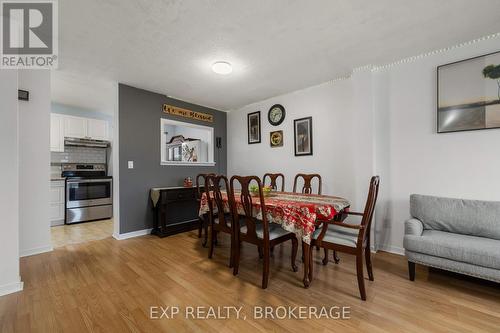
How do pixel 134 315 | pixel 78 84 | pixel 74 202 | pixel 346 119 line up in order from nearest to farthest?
pixel 134 315 < pixel 346 119 < pixel 78 84 < pixel 74 202

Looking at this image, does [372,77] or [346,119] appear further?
[346,119]

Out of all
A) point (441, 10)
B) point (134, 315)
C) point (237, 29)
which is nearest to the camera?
point (134, 315)

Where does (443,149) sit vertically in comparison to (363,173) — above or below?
above

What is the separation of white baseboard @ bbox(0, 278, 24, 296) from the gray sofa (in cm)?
357

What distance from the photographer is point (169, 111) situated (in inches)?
154

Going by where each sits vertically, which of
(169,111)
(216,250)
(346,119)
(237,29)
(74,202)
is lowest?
(216,250)

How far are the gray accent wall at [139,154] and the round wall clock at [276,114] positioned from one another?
1777mm

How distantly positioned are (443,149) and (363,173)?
33.9 inches

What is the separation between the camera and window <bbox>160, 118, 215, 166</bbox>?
4.34m

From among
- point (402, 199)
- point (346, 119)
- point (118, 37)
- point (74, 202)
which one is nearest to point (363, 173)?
point (402, 199)

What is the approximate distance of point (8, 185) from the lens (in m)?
1.83

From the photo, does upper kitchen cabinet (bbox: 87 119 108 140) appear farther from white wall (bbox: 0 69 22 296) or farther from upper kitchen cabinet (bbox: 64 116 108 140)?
white wall (bbox: 0 69 22 296)

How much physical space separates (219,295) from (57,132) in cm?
458

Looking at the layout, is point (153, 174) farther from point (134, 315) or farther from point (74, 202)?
point (134, 315)
